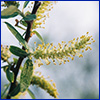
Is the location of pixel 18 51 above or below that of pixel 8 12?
below

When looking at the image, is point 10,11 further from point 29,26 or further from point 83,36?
point 83,36

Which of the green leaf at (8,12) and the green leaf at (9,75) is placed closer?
the green leaf at (8,12)

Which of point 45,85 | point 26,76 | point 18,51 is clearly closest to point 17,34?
point 18,51

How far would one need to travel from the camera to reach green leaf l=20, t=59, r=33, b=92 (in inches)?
32.7

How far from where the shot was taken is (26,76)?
A: 2.78ft

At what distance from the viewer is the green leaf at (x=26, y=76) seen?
2.72 feet

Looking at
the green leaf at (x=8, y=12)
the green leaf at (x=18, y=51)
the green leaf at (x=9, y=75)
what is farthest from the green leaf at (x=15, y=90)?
the green leaf at (x=8, y=12)

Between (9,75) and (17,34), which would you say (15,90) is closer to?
(9,75)

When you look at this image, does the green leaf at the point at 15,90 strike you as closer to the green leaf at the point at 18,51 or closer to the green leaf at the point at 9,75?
the green leaf at the point at 9,75

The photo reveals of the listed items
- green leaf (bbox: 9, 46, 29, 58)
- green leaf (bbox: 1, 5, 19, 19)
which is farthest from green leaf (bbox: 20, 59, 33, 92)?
green leaf (bbox: 1, 5, 19, 19)

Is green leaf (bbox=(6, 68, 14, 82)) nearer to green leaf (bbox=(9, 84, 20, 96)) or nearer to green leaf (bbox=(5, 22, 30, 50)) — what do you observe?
green leaf (bbox=(9, 84, 20, 96))

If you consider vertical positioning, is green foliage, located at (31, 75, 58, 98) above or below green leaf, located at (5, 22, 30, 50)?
below

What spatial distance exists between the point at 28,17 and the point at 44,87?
1.20 ft

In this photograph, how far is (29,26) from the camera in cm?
89
